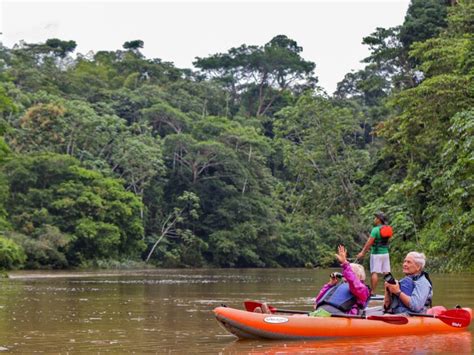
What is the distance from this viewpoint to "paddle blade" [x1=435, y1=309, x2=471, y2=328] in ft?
40.7

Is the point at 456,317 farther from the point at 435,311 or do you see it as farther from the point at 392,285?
the point at 392,285

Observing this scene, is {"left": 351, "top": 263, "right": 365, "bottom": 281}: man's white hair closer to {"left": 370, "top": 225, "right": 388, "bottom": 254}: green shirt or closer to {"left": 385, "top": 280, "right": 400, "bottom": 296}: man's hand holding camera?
{"left": 385, "top": 280, "right": 400, "bottom": 296}: man's hand holding camera

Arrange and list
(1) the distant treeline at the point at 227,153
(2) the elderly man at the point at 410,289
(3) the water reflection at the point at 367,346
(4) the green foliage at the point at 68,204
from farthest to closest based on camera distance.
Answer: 1. (4) the green foliage at the point at 68,204
2. (1) the distant treeline at the point at 227,153
3. (2) the elderly man at the point at 410,289
4. (3) the water reflection at the point at 367,346

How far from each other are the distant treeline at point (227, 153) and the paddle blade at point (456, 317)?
8522 mm

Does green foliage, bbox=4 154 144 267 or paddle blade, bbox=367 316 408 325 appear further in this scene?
green foliage, bbox=4 154 144 267

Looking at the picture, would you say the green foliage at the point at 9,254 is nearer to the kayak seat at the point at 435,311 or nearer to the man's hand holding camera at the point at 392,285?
the kayak seat at the point at 435,311

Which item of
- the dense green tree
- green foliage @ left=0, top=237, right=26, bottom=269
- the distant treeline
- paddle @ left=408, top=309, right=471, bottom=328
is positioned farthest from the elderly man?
the dense green tree

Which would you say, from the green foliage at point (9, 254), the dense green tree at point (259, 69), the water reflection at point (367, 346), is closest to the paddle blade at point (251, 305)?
the water reflection at point (367, 346)

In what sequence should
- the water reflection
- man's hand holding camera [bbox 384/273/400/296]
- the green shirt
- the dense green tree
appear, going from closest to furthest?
the water reflection, man's hand holding camera [bbox 384/273/400/296], the green shirt, the dense green tree

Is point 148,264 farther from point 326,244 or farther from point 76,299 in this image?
point 76,299

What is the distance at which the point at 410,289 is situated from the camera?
12086mm

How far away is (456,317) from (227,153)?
45.8 m

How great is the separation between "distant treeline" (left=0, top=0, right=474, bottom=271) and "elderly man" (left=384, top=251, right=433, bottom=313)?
351 inches

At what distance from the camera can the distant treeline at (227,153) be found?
1219 inches
